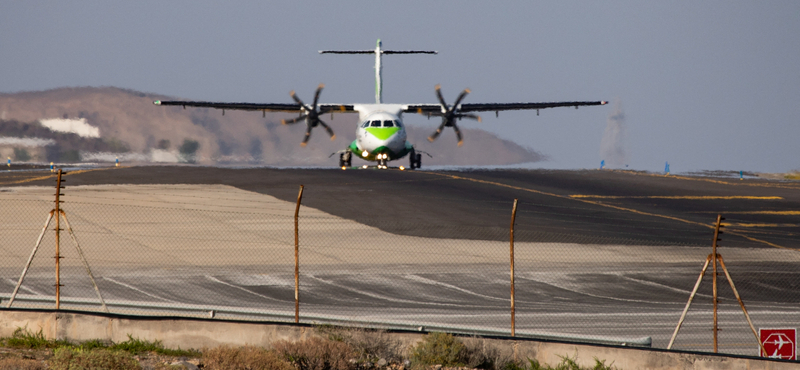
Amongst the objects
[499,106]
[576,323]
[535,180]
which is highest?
[499,106]

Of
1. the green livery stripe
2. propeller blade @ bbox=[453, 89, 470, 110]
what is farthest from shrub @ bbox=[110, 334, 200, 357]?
propeller blade @ bbox=[453, 89, 470, 110]

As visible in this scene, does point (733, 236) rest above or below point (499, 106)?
below

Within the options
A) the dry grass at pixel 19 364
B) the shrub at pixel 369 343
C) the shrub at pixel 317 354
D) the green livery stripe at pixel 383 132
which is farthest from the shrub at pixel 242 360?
the green livery stripe at pixel 383 132

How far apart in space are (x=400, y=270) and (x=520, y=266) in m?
4.44

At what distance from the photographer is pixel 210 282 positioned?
24938mm

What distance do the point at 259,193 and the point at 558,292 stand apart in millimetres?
25451

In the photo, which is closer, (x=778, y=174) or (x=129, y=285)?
(x=129, y=285)

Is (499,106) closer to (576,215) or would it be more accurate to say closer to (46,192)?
(576,215)

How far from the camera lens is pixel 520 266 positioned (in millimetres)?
28625

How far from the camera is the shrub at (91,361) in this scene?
12.2 meters

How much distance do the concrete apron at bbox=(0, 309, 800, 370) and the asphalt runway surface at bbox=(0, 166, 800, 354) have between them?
2.93 m

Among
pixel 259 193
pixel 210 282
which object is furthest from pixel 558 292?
pixel 259 193

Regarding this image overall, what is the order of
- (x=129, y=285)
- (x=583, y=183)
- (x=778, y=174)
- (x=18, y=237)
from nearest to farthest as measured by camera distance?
(x=129, y=285)
(x=18, y=237)
(x=583, y=183)
(x=778, y=174)

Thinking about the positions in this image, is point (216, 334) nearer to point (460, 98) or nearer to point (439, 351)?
point (439, 351)
